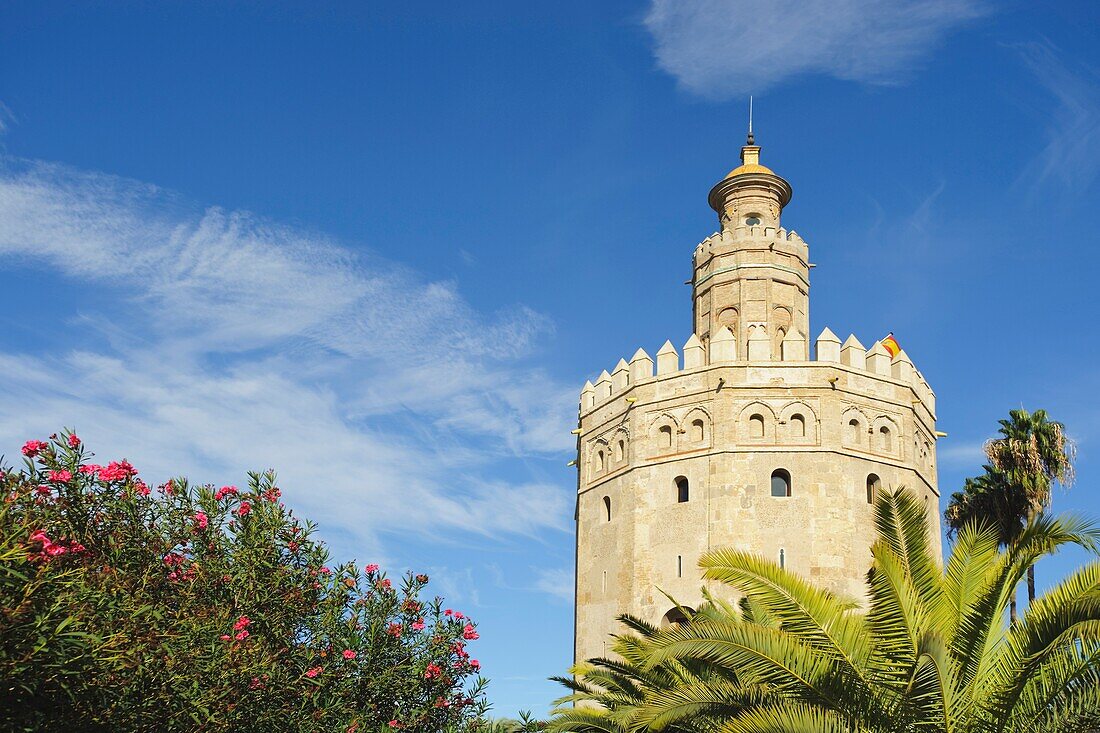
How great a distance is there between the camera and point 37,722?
28.9 feet

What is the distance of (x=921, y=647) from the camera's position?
10812mm

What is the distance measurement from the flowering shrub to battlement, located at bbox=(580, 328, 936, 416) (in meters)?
13.9

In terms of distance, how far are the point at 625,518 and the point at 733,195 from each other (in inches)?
372

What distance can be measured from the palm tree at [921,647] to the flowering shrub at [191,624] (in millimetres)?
3256

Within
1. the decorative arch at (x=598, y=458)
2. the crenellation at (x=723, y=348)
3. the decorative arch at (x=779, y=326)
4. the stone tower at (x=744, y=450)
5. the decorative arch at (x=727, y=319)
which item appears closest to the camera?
the stone tower at (x=744, y=450)

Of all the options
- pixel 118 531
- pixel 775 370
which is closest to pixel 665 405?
pixel 775 370

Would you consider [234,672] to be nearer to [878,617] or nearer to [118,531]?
[118,531]

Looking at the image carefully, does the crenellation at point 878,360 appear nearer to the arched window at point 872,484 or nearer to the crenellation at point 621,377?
the arched window at point 872,484

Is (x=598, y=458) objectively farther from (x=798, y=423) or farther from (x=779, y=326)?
(x=779, y=326)

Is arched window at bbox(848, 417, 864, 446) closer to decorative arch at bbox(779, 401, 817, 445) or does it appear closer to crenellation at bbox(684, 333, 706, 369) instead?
decorative arch at bbox(779, 401, 817, 445)

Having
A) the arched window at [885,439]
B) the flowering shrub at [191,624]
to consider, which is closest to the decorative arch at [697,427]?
the arched window at [885,439]

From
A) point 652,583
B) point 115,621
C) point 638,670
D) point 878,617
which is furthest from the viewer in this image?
point 652,583

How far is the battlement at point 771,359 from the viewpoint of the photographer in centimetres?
2602

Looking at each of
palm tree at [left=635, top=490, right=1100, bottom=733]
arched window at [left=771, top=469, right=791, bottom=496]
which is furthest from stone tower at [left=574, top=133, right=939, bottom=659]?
palm tree at [left=635, top=490, right=1100, bottom=733]
